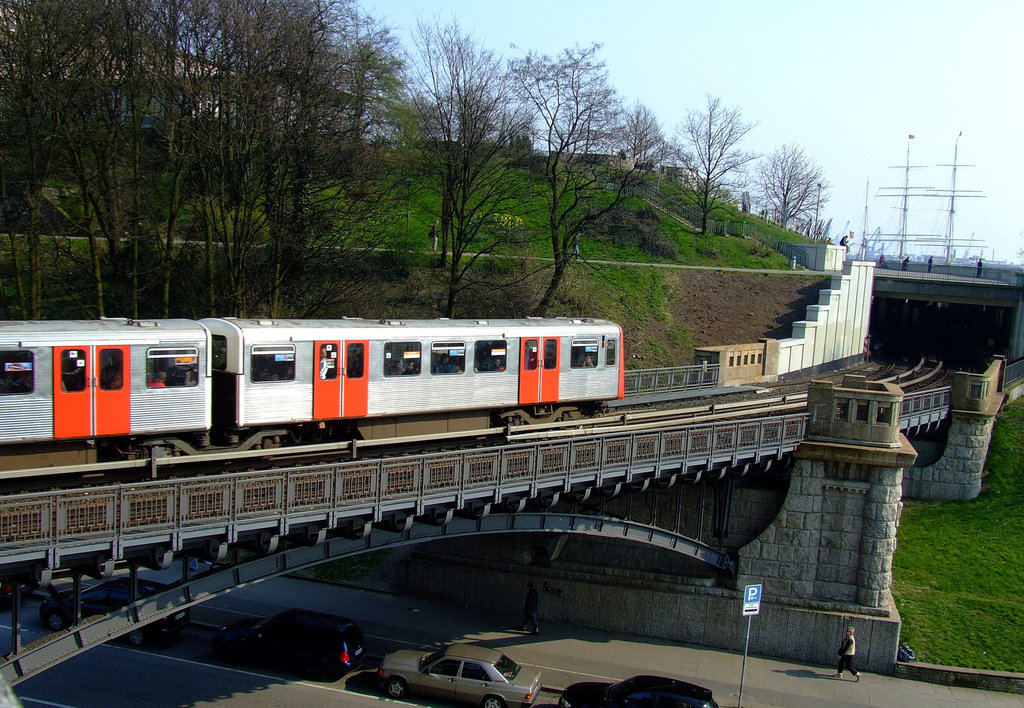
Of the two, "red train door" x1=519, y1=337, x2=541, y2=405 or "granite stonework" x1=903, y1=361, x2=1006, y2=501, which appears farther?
"granite stonework" x1=903, y1=361, x2=1006, y2=501

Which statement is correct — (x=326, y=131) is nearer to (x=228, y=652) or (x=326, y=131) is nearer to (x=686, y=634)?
(x=228, y=652)

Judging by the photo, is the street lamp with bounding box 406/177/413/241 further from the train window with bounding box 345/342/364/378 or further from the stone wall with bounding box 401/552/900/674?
the train window with bounding box 345/342/364/378

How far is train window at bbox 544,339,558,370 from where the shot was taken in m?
22.7

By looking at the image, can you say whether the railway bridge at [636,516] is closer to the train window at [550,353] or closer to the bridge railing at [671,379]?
the bridge railing at [671,379]

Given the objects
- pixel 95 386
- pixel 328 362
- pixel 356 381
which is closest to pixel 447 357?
pixel 356 381

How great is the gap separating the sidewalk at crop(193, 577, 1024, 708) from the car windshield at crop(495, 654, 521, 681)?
1289mm

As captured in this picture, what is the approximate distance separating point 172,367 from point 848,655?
58.5 feet

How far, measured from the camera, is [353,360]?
19.0m

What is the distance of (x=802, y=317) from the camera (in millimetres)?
45375

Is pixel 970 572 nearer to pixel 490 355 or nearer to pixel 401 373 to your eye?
pixel 490 355

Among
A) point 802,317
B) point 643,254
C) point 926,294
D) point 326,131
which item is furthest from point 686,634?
point 926,294

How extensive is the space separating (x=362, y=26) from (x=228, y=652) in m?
24.7

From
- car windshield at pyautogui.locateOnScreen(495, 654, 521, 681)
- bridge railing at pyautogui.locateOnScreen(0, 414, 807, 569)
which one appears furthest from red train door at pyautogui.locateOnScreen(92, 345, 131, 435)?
car windshield at pyautogui.locateOnScreen(495, 654, 521, 681)

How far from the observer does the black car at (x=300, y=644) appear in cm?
2017
